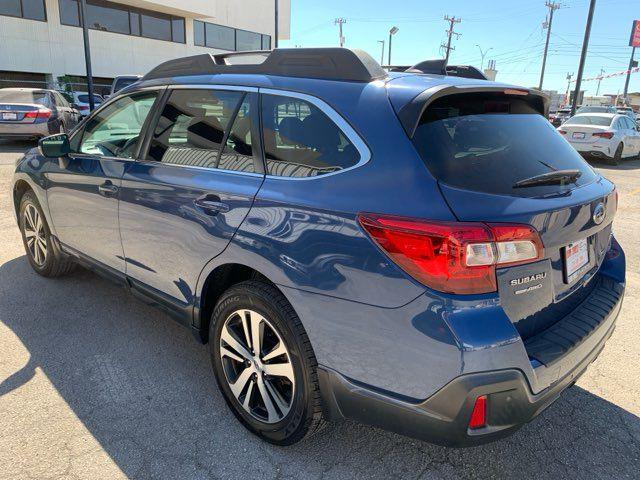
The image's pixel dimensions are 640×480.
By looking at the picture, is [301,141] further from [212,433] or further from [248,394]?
[212,433]

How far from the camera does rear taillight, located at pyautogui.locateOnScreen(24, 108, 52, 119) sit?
41.2ft

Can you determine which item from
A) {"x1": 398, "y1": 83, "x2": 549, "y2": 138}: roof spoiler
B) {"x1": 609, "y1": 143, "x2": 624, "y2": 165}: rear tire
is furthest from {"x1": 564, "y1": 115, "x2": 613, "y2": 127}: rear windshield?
{"x1": 398, "y1": 83, "x2": 549, "y2": 138}: roof spoiler

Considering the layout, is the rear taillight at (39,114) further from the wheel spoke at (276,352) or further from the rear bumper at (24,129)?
the wheel spoke at (276,352)

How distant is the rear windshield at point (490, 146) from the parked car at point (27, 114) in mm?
13305

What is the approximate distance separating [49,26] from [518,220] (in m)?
28.3

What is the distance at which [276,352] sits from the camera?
2.28 m

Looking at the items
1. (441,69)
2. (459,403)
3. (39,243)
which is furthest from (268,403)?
(39,243)

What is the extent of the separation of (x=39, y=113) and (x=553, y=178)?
45.2ft

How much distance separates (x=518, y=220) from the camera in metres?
1.81

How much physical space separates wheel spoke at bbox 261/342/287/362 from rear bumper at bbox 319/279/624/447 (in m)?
0.24

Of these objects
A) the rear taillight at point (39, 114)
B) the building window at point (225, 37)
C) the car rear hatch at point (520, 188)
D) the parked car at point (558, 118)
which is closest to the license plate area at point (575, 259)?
the car rear hatch at point (520, 188)

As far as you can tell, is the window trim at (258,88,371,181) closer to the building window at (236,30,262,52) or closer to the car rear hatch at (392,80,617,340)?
the car rear hatch at (392,80,617,340)

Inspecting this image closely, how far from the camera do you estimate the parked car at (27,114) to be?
1248cm

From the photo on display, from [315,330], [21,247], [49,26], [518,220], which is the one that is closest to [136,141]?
[315,330]
